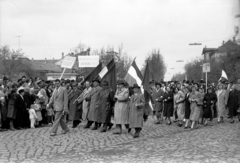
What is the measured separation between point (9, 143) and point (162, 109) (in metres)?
8.99

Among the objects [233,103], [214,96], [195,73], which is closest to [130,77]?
[214,96]

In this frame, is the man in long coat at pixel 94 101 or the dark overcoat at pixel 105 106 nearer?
the dark overcoat at pixel 105 106

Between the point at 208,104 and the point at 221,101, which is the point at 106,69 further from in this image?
the point at 221,101

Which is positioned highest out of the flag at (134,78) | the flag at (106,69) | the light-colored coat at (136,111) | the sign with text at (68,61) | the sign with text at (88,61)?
the sign with text at (88,61)

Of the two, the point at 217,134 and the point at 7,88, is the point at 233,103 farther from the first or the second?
the point at 7,88

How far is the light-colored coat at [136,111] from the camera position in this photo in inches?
523

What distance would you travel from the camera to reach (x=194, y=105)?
16797mm

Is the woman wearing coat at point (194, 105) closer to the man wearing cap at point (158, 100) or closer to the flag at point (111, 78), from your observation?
the man wearing cap at point (158, 100)

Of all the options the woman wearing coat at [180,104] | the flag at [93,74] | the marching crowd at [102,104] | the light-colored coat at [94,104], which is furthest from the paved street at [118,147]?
the woman wearing coat at [180,104]

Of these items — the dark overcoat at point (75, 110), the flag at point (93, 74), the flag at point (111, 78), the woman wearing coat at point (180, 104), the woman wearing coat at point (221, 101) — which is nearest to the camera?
the flag at point (111, 78)

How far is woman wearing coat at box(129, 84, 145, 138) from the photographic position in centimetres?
1328

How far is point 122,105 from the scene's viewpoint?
14031 millimetres

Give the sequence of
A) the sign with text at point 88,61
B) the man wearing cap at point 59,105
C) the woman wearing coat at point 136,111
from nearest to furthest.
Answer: the woman wearing coat at point 136,111 < the man wearing cap at point 59,105 < the sign with text at point 88,61

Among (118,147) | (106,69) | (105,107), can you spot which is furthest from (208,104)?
(118,147)
